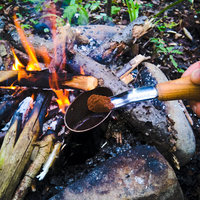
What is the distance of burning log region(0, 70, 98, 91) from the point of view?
175 cm

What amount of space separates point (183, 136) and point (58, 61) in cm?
177

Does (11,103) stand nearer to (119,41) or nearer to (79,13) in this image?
(119,41)

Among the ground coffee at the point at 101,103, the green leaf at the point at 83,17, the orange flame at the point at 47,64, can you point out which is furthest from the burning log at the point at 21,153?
the green leaf at the point at 83,17

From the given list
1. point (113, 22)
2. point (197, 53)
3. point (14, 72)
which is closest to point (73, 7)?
point (113, 22)

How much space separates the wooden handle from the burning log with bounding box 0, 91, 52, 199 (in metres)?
1.30

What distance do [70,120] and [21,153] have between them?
570 millimetres

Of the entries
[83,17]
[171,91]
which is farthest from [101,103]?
[83,17]

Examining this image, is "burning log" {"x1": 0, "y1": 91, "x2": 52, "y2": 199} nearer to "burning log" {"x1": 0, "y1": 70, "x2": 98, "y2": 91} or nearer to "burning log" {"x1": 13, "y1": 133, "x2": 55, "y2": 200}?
"burning log" {"x1": 13, "y1": 133, "x2": 55, "y2": 200}

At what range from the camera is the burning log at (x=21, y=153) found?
131cm

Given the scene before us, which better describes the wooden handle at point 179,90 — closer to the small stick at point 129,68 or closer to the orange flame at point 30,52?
the small stick at point 129,68

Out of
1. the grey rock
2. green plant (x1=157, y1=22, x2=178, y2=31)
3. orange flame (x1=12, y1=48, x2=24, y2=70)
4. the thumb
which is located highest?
the thumb

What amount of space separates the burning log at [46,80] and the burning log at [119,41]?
656 millimetres

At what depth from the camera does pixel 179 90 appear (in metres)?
1.22

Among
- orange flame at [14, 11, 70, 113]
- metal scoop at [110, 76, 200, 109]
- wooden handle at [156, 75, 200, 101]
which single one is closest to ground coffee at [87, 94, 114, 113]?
metal scoop at [110, 76, 200, 109]
